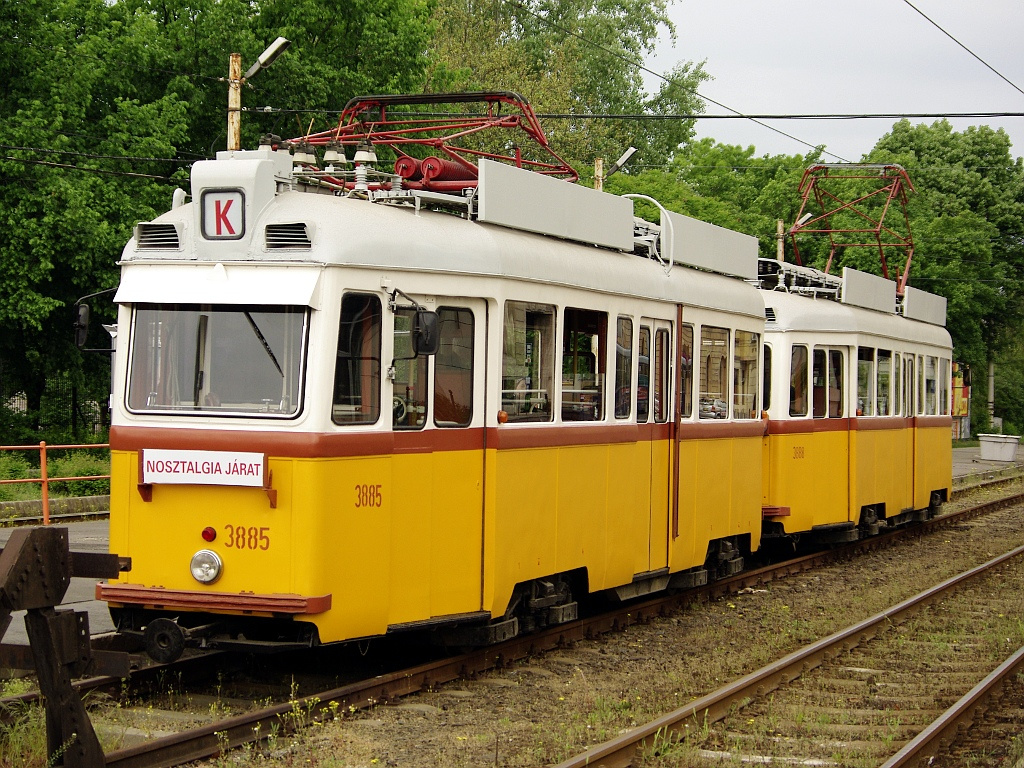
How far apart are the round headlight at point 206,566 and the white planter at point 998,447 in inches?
1461

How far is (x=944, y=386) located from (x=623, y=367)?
1302 centimetres

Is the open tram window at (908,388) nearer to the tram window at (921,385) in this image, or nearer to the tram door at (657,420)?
the tram window at (921,385)

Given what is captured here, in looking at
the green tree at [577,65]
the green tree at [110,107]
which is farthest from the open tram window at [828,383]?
the green tree at [577,65]

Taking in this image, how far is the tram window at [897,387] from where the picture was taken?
19406 mm

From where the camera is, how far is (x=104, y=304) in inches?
1017

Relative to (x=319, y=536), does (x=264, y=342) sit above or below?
above

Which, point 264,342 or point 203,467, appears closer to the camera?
point 203,467

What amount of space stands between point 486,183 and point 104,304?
17899 millimetres

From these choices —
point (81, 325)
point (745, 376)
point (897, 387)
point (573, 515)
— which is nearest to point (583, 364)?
point (573, 515)

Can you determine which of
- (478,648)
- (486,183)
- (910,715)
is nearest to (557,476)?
(478,648)

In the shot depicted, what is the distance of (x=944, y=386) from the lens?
22562mm

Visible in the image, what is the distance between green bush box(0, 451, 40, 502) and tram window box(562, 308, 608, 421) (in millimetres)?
11782

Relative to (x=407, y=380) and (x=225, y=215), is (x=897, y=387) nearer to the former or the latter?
(x=407, y=380)

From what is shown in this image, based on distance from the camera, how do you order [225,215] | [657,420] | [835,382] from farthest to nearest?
1. [835,382]
2. [657,420]
3. [225,215]
